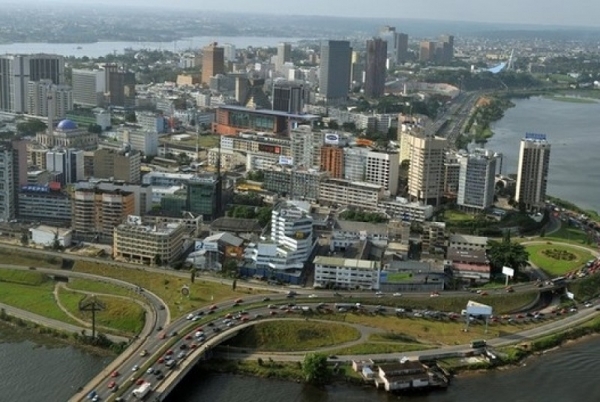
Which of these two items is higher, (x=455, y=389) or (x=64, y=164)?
(x=64, y=164)

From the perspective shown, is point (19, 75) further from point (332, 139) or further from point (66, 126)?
point (332, 139)

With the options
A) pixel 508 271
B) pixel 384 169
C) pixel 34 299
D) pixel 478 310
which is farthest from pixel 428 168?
pixel 34 299

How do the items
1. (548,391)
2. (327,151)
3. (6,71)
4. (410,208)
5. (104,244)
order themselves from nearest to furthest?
1. (548,391)
2. (104,244)
3. (410,208)
4. (327,151)
5. (6,71)

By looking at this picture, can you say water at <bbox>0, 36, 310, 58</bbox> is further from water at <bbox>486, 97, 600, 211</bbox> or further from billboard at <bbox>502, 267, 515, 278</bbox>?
billboard at <bbox>502, 267, 515, 278</bbox>

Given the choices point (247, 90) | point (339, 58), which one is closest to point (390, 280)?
point (247, 90)

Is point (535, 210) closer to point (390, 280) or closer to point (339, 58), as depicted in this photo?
point (390, 280)
